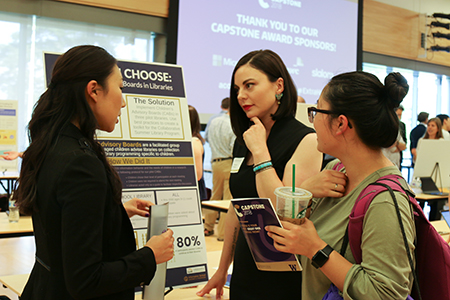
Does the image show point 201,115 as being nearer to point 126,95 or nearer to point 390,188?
point 126,95

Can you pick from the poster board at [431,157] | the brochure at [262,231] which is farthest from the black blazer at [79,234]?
the poster board at [431,157]

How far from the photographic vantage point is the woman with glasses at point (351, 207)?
0.96m

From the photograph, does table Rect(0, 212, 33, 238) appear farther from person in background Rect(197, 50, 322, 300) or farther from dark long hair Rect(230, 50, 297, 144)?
dark long hair Rect(230, 50, 297, 144)

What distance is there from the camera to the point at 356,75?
1166 millimetres

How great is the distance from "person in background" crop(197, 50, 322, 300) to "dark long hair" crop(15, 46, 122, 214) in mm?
603

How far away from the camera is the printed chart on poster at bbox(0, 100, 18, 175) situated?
15.5ft

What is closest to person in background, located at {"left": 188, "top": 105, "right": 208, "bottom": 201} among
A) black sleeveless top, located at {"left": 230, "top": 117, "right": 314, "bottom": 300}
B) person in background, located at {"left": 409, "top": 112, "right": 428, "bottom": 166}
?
black sleeveless top, located at {"left": 230, "top": 117, "right": 314, "bottom": 300}

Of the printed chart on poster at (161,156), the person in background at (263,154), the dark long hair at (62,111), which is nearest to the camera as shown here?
the dark long hair at (62,111)

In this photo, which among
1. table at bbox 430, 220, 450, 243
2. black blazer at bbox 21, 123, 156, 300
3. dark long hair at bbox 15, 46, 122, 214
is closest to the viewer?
black blazer at bbox 21, 123, 156, 300

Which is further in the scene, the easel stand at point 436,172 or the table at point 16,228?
the easel stand at point 436,172

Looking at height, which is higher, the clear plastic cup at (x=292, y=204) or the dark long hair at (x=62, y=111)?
the dark long hair at (x=62, y=111)

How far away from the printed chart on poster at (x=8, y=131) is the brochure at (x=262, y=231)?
4.42 m

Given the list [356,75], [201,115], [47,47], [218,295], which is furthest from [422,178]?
[47,47]

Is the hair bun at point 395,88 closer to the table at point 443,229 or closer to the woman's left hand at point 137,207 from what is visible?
the woman's left hand at point 137,207
